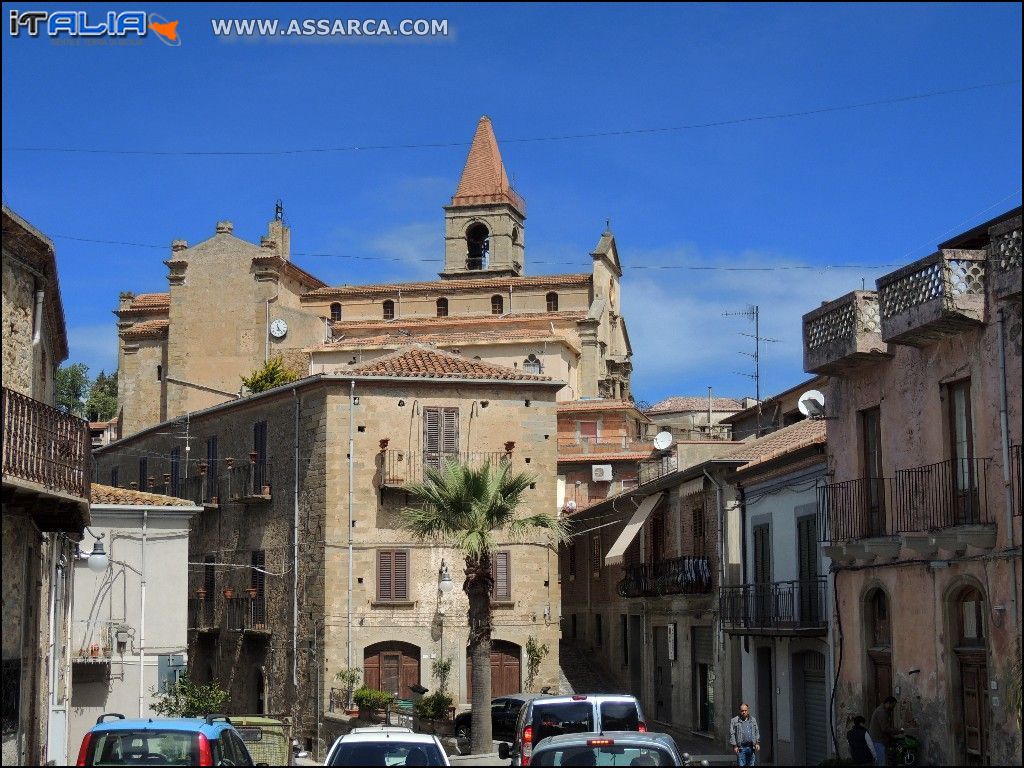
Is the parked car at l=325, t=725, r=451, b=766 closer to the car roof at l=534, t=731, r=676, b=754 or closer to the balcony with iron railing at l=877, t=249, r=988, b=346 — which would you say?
the car roof at l=534, t=731, r=676, b=754

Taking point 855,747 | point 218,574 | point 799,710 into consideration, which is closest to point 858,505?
point 855,747

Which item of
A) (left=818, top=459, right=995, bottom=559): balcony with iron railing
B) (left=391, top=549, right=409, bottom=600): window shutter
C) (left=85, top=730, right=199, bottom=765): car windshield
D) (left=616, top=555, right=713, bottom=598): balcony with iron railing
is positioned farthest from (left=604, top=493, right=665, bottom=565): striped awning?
(left=85, top=730, right=199, bottom=765): car windshield

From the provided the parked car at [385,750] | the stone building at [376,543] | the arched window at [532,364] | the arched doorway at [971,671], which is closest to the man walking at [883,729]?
the arched doorway at [971,671]

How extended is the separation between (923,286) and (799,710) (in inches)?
473

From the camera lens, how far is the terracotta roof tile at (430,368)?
142ft

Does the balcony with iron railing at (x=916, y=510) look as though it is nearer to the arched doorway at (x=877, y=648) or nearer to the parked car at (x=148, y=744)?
the arched doorway at (x=877, y=648)

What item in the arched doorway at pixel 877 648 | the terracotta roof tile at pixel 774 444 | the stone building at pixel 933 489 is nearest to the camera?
the stone building at pixel 933 489

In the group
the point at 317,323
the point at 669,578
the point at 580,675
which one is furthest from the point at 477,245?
the point at 669,578

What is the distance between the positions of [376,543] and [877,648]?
19.3 m

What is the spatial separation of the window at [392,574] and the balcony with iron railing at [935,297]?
2143cm

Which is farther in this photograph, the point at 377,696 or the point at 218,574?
the point at 218,574

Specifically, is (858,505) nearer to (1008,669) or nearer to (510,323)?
(1008,669)

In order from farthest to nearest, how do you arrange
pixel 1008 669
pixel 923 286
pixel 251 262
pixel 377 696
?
pixel 251 262
pixel 377 696
pixel 923 286
pixel 1008 669

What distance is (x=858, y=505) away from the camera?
26062 millimetres
